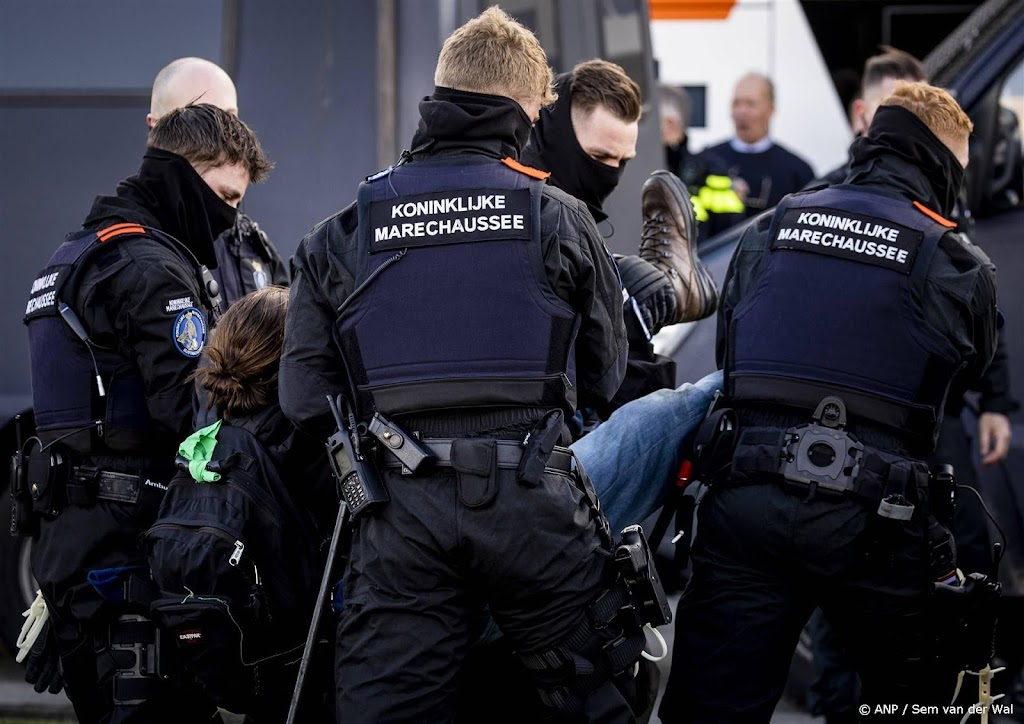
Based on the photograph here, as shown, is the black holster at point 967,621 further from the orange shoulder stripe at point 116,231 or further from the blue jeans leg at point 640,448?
the orange shoulder stripe at point 116,231

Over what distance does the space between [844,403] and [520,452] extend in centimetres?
97

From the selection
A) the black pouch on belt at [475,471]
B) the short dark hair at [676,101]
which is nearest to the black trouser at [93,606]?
the black pouch on belt at [475,471]

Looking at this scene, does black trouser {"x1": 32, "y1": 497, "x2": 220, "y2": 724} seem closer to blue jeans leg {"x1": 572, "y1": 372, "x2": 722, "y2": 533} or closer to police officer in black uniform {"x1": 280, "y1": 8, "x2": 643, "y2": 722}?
police officer in black uniform {"x1": 280, "y1": 8, "x2": 643, "y2": 722}

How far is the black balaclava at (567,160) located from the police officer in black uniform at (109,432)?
93cm

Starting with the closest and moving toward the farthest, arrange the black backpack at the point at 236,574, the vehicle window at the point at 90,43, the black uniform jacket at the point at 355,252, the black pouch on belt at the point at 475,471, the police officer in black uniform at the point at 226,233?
the black pouch on belt at the point at 475,471 < the black uniform jacket at the point at 355,252 < the black backpack at the point at 236,574 < the police officer in black uniform at the point at 226,233 < the vehicle window at the point at 90,43

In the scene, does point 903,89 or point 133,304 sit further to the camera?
point 903,89

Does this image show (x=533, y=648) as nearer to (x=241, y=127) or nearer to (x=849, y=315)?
(x=849, y=315)

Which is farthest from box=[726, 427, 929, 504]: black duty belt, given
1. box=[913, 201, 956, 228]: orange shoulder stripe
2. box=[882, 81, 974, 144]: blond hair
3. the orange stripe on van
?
the orange stripe on van

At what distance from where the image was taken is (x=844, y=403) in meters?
3.38

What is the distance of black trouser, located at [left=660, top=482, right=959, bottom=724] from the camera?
3.34 meters

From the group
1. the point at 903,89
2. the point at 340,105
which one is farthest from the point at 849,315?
the point at 340,105

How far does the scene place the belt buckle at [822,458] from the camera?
3.32 metres

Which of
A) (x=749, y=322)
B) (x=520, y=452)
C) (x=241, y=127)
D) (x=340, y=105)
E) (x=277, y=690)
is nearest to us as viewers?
(x=520, y=452)

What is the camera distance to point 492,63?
9.67 feet
